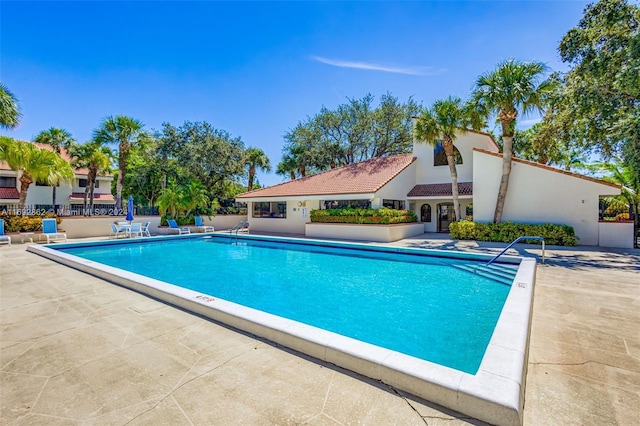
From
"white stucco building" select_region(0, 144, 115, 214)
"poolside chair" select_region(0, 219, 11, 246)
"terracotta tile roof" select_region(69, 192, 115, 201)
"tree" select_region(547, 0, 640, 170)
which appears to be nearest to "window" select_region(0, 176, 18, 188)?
"white stucco building" select_region(0, 144, 115, 214)

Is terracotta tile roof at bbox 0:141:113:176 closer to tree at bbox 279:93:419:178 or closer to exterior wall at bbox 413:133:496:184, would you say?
tree at bbox 279:93:419:178

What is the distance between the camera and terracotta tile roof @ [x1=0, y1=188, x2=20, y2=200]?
30.3m

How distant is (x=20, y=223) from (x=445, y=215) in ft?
96.8

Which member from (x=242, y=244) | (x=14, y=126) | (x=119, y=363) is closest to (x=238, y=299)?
(x=119, y=363)

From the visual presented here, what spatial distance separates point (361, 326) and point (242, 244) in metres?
15.4

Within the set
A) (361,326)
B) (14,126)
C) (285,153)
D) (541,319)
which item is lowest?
(361,326)

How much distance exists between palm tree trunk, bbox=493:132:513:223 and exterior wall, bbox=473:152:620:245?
76 cm

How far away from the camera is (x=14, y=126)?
664 inches

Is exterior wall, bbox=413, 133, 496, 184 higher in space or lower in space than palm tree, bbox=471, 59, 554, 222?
lower

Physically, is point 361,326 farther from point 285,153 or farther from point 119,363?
point 285,153

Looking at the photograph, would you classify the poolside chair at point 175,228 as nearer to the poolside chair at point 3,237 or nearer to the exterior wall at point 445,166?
the poolside chair at point 3,237

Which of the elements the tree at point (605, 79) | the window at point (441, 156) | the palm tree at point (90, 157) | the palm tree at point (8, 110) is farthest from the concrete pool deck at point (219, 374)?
the palm tree at point (90, 157)

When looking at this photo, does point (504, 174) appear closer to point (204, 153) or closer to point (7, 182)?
point (204, 153)

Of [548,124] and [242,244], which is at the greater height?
[548,124]
